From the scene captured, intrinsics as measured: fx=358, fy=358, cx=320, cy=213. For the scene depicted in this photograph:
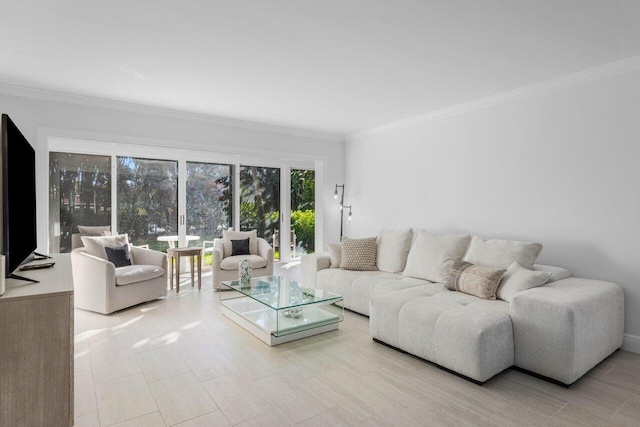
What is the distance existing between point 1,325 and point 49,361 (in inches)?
10.4

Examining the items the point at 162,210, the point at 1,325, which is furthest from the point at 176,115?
the point at 1,325

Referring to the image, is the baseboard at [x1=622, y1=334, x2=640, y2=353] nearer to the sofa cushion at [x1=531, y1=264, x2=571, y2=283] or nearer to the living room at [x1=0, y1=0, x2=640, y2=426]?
the living room at [x1=0, y1=0, x2=640, y2=426]

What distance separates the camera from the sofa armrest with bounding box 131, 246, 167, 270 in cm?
459

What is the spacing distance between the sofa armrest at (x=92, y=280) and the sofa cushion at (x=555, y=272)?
4358 millimetres

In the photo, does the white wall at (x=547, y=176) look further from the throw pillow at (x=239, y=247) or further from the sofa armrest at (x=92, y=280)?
the sofa armrest at (x=92, y=280)

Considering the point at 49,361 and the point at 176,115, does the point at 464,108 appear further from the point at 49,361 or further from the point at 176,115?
the point at 49,361

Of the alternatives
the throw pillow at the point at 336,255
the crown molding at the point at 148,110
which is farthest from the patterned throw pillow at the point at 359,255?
the crown molding at the point at 148,110

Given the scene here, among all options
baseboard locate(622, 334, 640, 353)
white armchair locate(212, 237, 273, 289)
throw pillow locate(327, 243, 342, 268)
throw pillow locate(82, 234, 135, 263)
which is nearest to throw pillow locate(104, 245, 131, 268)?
throw pillow locate(82, 234, 135, 263)

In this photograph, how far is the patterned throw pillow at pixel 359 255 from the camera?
4.53m

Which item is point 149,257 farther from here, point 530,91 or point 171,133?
point 530,91

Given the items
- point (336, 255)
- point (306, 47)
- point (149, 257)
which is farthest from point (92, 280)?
point (306, 47)

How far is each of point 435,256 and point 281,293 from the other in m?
1.74

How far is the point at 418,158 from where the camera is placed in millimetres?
5004

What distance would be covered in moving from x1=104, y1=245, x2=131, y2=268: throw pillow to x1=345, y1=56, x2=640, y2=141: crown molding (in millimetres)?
4023
